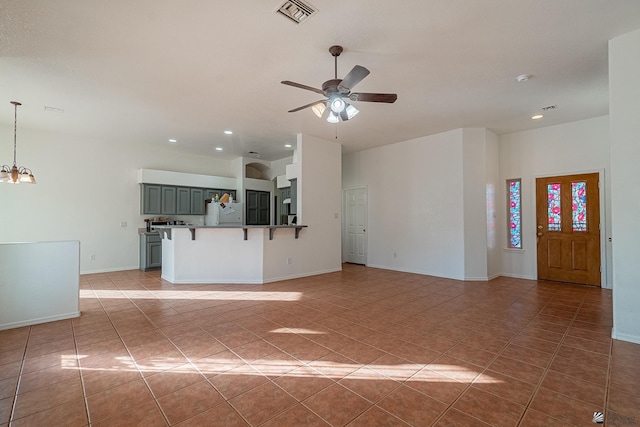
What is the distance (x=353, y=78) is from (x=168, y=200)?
6198 millimetres

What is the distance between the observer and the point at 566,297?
453 centimetres

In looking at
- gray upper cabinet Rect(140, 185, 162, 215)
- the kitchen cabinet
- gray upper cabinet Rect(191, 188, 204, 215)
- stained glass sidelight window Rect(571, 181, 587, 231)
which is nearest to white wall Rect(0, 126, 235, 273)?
gray upper cabinet Rect(140, 185, 162, 215)

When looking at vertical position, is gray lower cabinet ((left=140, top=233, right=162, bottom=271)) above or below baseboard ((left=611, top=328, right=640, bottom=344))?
above

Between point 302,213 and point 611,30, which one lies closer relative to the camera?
point 611,30

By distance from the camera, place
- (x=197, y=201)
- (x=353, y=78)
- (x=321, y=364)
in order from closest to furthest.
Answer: (x=321, y=364), (x=353, y=78), (x=197, y=201)

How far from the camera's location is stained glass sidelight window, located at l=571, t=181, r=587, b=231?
5.36 meters

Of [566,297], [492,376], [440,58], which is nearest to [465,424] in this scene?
[492,376]

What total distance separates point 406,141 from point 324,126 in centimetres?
221

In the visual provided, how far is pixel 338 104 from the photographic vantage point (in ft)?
9.78

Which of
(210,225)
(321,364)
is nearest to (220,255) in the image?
(210,225)

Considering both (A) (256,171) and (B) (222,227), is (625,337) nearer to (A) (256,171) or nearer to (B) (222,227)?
(B) (222,227)

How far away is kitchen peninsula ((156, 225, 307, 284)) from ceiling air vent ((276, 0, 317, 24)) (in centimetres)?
357

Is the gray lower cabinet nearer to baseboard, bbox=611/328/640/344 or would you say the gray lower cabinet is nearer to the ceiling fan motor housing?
the ceiling fan motor housing

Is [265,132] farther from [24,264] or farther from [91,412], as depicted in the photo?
[91,412]
